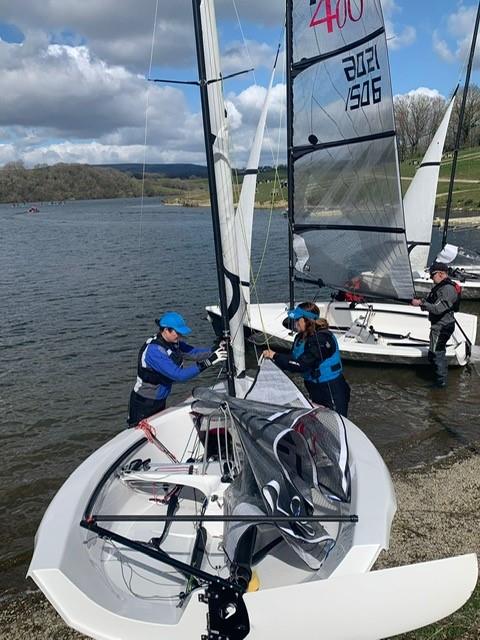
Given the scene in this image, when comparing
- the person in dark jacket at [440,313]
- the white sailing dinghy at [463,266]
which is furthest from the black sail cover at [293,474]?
the white sailing dinghy at [463,266]

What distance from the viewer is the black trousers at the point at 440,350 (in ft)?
33.4

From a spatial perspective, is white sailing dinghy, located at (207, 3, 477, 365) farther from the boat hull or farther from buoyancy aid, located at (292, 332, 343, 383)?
the boat hull

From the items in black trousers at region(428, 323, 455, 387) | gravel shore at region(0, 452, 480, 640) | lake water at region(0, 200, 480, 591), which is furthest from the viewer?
black trousers at region(428, 323, 455, 387)

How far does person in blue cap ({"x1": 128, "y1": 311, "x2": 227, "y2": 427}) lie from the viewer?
5898 mm

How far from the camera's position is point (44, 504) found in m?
6.99

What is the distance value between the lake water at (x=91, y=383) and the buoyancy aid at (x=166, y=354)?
234cm

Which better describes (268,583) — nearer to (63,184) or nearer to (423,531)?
(423,531)

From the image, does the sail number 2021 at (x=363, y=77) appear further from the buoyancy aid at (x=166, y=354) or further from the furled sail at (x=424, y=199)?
the furled sail at (x=424, y=199)

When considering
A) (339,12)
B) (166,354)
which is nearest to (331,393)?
(166,354)

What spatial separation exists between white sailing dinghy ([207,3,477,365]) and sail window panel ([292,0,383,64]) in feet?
0.06

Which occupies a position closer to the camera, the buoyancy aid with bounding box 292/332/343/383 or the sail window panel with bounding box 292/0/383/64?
the buoyancy aid with bounding box 292/332/343/383

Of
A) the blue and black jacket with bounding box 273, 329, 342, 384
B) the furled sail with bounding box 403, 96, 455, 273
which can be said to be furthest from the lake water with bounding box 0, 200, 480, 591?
the furled sail with bounding box 403, 96, 455, 273

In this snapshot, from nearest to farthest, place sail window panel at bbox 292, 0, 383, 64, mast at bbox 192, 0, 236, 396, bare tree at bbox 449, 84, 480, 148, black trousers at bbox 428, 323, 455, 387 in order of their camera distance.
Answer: mast at bbox 192, 0, 236, 396
sail window panel at bbox 292, 0, 383, 64
black trousers at bbox 428, 323, 455, 387
bare tree at bbox 449, 84, 480, 148

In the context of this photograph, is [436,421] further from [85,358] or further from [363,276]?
[85,358]
